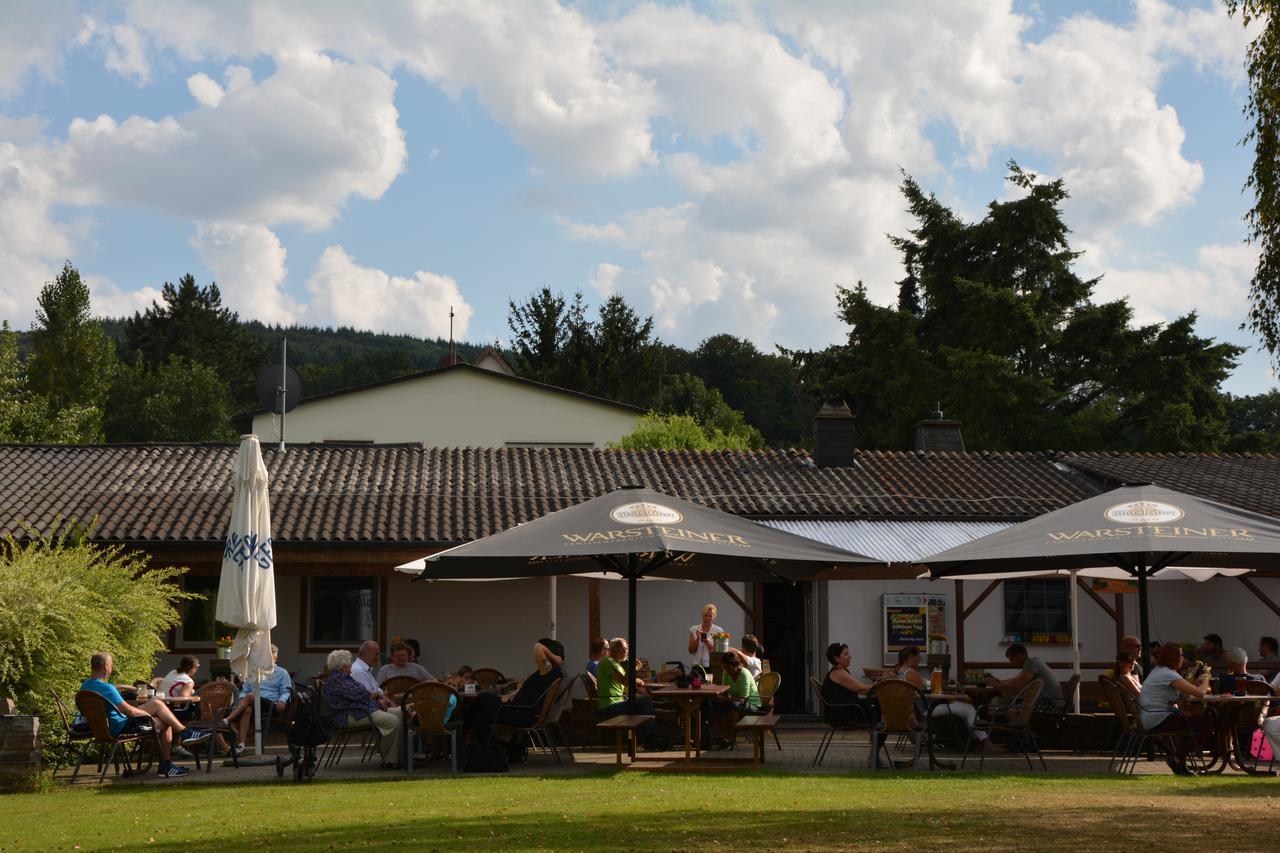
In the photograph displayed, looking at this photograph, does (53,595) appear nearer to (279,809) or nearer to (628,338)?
(279,809)

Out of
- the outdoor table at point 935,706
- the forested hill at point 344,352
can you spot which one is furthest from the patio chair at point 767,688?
the forested hill at point 344,352

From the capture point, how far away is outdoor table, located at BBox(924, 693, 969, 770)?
39.2ft

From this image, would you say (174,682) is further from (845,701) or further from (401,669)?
(845,701)

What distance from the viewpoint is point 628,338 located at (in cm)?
5609

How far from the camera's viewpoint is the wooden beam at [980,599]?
19.7 m

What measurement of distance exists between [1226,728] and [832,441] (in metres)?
12.9

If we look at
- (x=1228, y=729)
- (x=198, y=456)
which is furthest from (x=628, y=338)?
(x=1228, y=729)

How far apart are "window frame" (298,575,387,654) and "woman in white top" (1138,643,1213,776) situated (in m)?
11.3

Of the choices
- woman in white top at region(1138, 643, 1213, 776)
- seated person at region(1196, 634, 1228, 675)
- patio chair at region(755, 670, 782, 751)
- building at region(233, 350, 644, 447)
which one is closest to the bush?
patio chair at region(755, 670, 782, 751)

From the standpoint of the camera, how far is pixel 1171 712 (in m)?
11.6

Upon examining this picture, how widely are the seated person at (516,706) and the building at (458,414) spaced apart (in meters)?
25.7

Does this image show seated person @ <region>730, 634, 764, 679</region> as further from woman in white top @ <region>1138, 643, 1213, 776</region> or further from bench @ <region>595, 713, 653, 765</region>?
woman in white top @ <region>1138, 643, 1213, 776</region>

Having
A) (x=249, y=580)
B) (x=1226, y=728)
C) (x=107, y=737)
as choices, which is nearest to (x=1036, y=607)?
(x=1226, y=728)

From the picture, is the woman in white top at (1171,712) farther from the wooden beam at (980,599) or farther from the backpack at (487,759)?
the wooden beam at (980,599)
